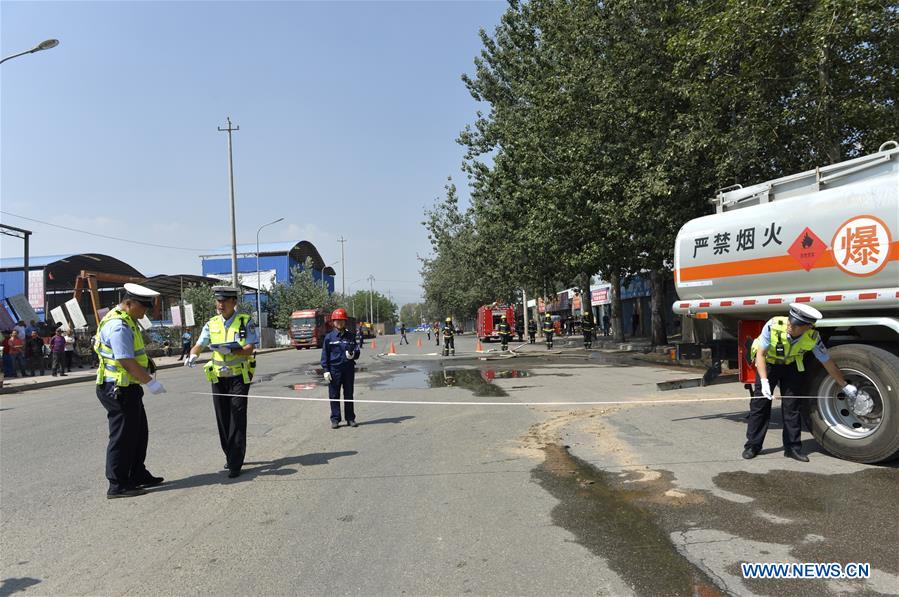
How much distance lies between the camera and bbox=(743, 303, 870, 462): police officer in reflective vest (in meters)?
5.90

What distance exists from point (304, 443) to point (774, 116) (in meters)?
13.2

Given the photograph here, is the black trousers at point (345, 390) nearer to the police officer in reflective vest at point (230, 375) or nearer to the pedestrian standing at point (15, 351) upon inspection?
the police officer in reflective vest at point (230, 375)

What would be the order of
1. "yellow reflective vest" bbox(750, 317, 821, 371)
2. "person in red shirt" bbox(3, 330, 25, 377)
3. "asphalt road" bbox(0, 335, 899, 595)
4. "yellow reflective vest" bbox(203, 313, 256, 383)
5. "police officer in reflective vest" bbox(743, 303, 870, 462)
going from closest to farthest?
"asphalt road" bbox(0, 335, 899, 595) → "police officer in reflective vest" bbox(743, 303, 870, 462) → "yellow reflective vest" bbox(750, 317, 821, 371) → "yellow reflective vest" bbox(203, 313, 256, 383) → "person in red shirt" bbox(3, 330, 25, 377)

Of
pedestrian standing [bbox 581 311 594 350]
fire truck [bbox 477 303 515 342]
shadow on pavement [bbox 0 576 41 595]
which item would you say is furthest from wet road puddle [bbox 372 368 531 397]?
fire truck [bbox 477 303 515 342]

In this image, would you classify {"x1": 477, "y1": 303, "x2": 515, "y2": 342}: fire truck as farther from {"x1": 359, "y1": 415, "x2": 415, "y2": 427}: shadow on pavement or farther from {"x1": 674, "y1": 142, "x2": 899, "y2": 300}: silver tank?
{"x1": 674, "y1": 142, "x2": 899, "y2": 300}: silver tank

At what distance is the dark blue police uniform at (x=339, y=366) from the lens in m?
8.86

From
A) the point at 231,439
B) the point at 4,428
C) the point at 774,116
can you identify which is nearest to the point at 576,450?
the point at 231,439

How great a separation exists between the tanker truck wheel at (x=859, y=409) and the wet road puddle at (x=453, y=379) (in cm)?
645

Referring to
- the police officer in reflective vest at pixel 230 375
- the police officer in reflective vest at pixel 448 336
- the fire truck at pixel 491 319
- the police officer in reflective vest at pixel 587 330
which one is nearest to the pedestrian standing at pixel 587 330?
the police officer in reflective vest at pixel 587 330

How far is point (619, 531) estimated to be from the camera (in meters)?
4.26

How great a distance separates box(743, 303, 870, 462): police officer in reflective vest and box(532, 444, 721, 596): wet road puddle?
173 cm

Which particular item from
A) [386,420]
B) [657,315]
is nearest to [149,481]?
[386,420]

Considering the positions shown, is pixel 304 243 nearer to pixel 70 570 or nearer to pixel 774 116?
pixel 774 116

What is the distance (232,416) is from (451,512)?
264 centimetres
